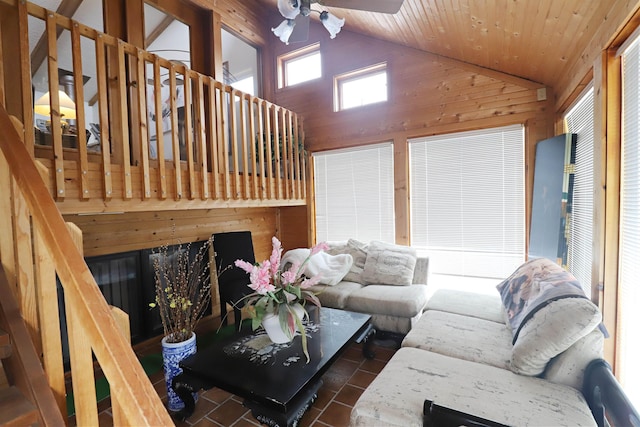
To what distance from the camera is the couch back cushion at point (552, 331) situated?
1469mm

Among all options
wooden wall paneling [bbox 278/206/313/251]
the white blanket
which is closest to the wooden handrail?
the white blanket

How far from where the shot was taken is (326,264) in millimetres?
3652

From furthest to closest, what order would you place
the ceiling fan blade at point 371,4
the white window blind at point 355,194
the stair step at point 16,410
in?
the white window blind at point 355,194, the ceiling fan blade at point 371,4, the stair step at point 16,410

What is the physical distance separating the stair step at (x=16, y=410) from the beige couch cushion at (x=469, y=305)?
2601 mm

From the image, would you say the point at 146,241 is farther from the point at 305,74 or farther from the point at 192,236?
the point at 305,74

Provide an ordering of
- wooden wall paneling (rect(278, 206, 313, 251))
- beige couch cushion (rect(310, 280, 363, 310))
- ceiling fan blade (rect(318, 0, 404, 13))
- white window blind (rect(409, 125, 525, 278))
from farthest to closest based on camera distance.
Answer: wooden wall paneling (rect(278, 206, 313, 251))
white window blind (rect(409, 125, 525, 278))
beige couch cushion (rect(310, 280, 363, 310))
ceiling fan blade (rect(318, 0, 404, 13))

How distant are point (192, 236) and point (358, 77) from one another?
3.11 meters

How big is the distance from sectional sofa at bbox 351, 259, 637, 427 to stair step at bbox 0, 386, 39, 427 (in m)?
1.26

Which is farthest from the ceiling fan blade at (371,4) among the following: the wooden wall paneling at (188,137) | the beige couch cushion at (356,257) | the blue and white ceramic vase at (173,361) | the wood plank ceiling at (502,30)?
the blue and white ceramic vase at (173,361)

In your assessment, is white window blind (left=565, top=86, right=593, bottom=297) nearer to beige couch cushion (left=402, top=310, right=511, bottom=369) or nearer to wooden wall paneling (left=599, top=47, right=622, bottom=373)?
wooden wall paneling (left=599, top=47, right=622, bottom=373)

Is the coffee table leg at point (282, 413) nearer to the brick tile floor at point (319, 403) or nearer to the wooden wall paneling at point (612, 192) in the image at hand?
the brick tile floor at point (319, 403)

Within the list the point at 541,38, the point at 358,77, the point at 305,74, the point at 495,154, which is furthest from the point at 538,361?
the point at 305,74

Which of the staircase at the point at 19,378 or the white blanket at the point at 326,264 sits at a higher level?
the staircase at the point at 19,378

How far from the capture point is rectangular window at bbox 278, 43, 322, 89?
14.9 feet
